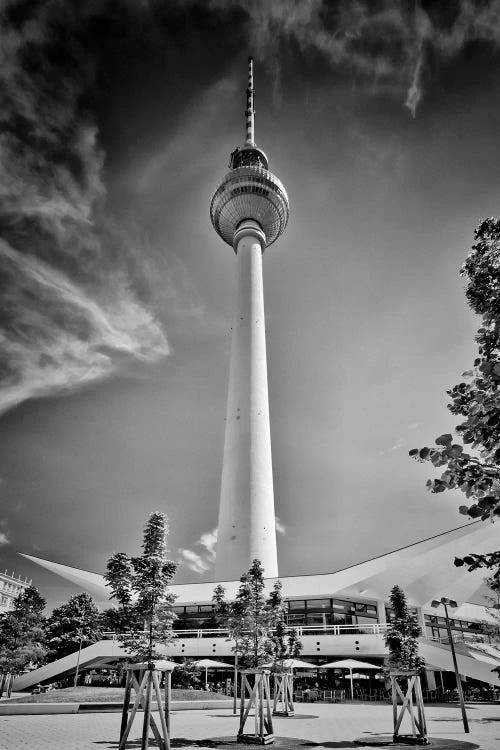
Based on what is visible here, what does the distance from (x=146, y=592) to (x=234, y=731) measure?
10346 millimetres

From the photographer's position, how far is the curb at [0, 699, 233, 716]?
2809 cm

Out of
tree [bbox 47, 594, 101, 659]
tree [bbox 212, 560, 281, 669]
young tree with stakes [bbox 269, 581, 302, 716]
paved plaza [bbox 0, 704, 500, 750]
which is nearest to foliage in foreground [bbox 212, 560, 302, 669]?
tree [bbox 212, 560, 281, 669]

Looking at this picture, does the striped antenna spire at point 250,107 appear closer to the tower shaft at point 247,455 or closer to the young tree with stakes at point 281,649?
the tower shaft at point 247,455

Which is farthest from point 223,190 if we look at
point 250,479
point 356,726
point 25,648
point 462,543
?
point 356,726

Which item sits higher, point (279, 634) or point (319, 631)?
point (319, 631)

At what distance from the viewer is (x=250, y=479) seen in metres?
52.1

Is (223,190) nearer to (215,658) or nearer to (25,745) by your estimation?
(215,658)

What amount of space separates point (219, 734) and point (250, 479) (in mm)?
33720

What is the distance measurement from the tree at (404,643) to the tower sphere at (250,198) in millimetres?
67528

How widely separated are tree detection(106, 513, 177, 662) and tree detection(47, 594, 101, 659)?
140ft

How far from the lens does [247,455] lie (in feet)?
175

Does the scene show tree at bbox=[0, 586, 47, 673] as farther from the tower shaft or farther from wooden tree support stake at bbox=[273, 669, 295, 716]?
wooden tree support stake at bbox=[273, 669, 295, 716]

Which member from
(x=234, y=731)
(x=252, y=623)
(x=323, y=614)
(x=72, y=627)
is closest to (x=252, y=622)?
(x=252, y=623)

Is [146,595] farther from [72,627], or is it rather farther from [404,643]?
[72,627]
